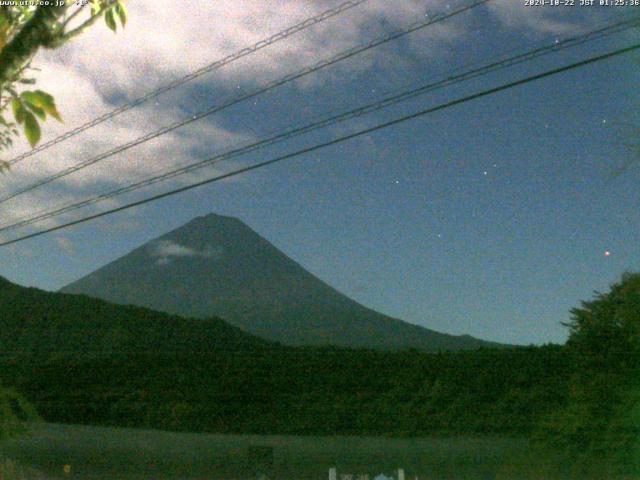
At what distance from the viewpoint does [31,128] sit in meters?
2.21

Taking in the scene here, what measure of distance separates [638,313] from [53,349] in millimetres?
17621

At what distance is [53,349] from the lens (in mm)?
22844

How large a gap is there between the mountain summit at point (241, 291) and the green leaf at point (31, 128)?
2844 cm

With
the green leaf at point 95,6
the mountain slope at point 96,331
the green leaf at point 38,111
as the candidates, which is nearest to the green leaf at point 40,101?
the green leaf at point 38,111

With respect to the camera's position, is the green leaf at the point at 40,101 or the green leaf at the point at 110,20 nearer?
the green leaf at the point at 40,101

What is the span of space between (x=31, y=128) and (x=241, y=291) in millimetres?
54363

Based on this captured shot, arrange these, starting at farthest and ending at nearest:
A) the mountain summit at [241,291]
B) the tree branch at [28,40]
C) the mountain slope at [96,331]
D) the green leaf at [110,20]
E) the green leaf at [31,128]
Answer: the mountain summit at [241,291]
the mountain slope at [96,331]
the green leaf at [110,20]
the tree branch at [28,40]
the green leaf at [31,128]

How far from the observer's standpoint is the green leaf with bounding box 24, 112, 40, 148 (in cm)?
220

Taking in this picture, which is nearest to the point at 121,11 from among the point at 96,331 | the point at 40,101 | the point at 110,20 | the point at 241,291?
the point at 110,20

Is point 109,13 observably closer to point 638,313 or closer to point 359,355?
point 638,313

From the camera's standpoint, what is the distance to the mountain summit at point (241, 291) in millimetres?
36312

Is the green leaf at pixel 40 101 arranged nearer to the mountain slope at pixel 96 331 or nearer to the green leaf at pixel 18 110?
Answer: the green leaf at pixel 18 110

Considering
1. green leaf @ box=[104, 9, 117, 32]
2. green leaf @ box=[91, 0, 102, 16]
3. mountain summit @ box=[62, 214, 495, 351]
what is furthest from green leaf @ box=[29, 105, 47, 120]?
mountain summit @ box=[62, 214, 495, 351]

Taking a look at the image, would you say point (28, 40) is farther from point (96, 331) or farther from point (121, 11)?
point (96, 331)
